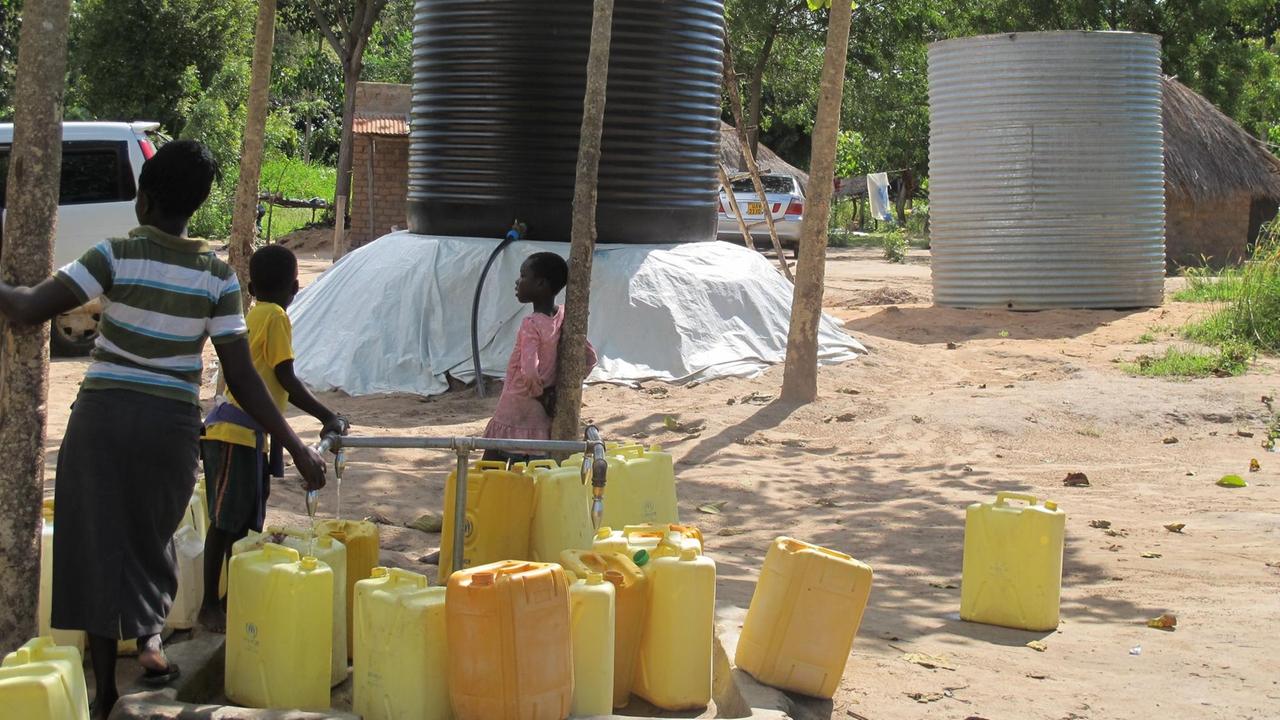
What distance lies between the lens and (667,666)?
3684 mm

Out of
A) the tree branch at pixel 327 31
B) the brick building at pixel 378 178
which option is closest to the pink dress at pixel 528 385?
the tree branch at pixel 327 31

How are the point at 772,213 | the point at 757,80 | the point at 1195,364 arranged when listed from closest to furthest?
the point at 1195,364, the point at 772,213, the point at 757,80

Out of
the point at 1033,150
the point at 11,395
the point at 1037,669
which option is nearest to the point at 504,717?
the point at 11,395

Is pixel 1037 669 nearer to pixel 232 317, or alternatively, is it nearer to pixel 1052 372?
pixel 232 317

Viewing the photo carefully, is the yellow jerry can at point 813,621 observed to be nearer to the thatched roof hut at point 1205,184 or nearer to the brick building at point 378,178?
the thatched roof hut at point 1205,184

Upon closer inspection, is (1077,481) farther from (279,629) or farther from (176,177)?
(176,177)

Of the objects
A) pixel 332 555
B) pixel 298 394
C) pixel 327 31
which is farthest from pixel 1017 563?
pixel 327 31

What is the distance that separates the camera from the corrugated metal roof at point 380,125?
72.1ft

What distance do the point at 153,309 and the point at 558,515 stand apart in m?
1.56

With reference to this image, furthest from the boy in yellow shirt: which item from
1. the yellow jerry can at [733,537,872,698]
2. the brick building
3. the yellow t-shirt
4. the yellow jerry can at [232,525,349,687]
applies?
the brick building

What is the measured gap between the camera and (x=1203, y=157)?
66.8ft

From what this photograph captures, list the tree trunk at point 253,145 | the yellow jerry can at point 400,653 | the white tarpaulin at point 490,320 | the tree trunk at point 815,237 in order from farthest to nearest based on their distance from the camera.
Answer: the white tarpaulin at point 490,320 → the tree trunk at point 815,237 → the tree trunk at point 253,145 → the yellow jerry can at point 400,653

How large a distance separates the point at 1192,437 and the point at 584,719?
248 inches

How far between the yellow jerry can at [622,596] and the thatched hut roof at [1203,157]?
1802cm
